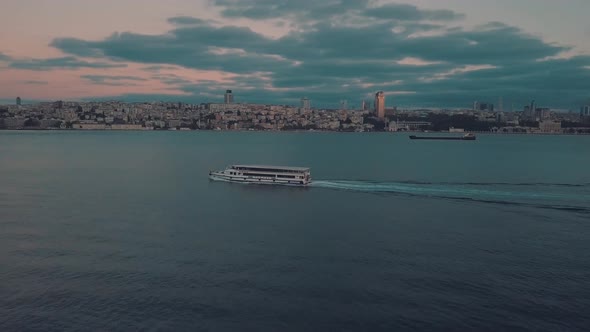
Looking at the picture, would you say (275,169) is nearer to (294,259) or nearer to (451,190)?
(451,190)

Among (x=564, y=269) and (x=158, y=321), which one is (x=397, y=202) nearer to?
(x=564, y=269)

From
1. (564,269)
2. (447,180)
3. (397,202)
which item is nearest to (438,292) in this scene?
(564,269)

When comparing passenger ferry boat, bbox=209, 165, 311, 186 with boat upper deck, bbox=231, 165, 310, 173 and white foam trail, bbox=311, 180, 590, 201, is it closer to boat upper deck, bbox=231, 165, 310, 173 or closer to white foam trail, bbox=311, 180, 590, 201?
boat upper deck, bbox=231, 165, 310, 173

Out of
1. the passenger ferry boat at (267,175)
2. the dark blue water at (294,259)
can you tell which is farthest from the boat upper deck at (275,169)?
the dark blue water at (294,259)

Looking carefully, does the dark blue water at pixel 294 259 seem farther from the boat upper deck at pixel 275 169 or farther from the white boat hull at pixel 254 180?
the boat upper deck at pixel 275 169

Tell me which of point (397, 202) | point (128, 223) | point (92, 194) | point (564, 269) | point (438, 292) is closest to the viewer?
point (438, 292)

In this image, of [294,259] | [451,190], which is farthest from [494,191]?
[294,259]

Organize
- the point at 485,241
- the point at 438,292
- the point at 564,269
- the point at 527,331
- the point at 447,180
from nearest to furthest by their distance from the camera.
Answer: the point at 527,331, the point at 438,292, the point at 564,269, the point at 485,241, the point at 447,180

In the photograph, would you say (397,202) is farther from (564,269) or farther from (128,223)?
(128,223)

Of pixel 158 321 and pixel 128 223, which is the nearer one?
pixel 158 321
